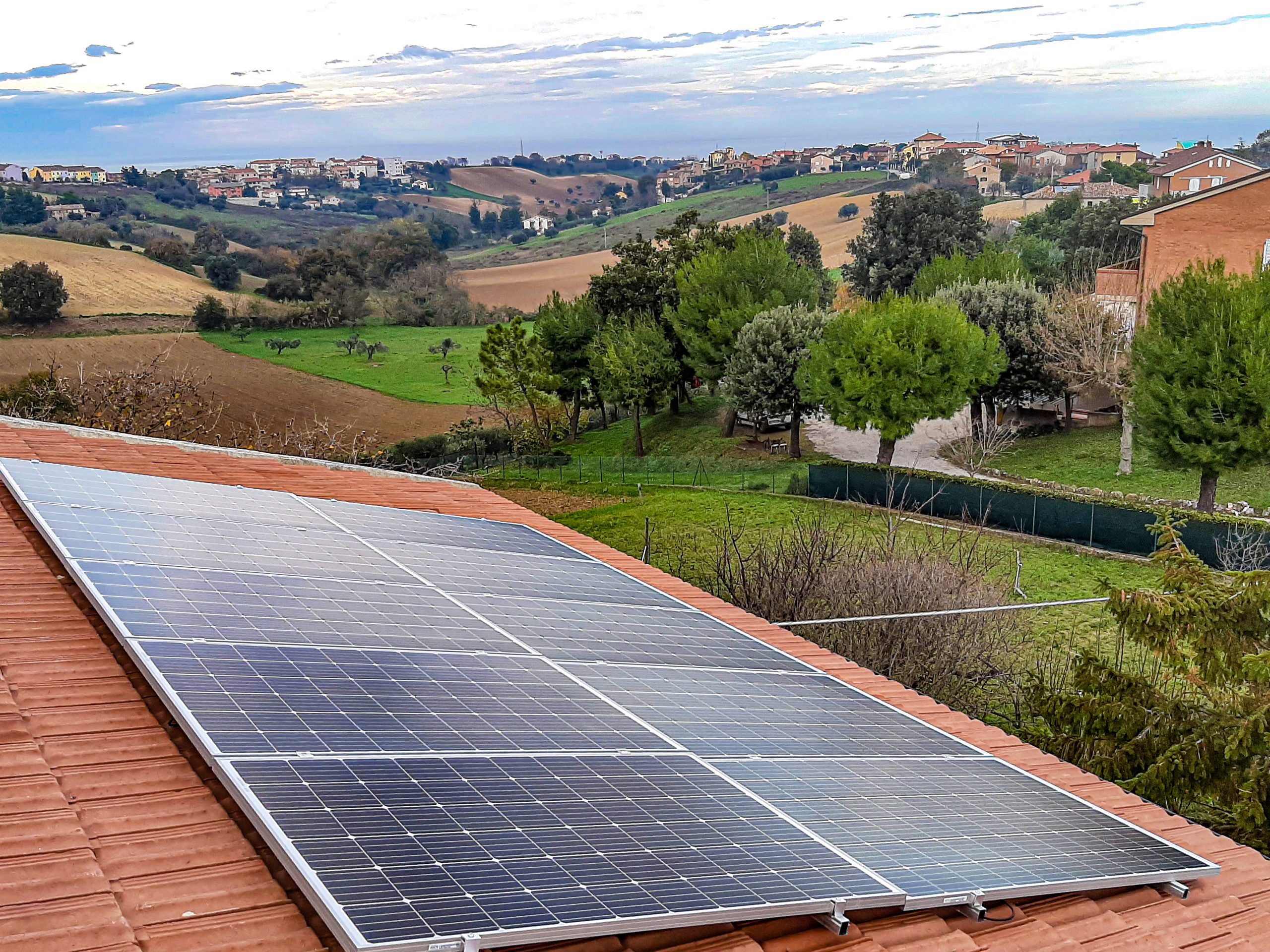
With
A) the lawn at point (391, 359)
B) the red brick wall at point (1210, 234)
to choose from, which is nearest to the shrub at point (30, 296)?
the lawn at point (391, 359)

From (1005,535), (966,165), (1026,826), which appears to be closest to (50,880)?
(1026,826)

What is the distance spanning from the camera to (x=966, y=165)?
600 ft

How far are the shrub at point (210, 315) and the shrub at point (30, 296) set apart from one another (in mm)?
10059

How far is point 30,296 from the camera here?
7912 centimetres

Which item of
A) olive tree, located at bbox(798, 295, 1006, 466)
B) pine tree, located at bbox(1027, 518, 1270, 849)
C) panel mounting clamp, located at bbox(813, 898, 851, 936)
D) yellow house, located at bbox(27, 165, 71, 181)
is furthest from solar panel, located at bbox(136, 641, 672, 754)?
yellow house, located at bbox(27, 165, 71, 181)

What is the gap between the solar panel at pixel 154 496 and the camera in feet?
32.9

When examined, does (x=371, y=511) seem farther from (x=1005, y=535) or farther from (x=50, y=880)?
(x=1005, y=535)

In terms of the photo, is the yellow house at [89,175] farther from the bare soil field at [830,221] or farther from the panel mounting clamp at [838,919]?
the panel mounting clamp at [838,919]

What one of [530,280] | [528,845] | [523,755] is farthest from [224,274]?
[528,845]

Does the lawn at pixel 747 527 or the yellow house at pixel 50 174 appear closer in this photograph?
the lawn at pixel 747 527

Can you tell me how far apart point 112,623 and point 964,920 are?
5469 mm

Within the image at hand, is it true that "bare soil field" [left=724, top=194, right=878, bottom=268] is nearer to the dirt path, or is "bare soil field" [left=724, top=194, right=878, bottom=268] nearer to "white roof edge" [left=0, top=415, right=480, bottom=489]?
the dirt path

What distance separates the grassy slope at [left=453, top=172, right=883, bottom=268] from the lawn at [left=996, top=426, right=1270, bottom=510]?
10357cm

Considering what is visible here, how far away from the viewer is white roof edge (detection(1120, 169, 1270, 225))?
4547 centimetres
